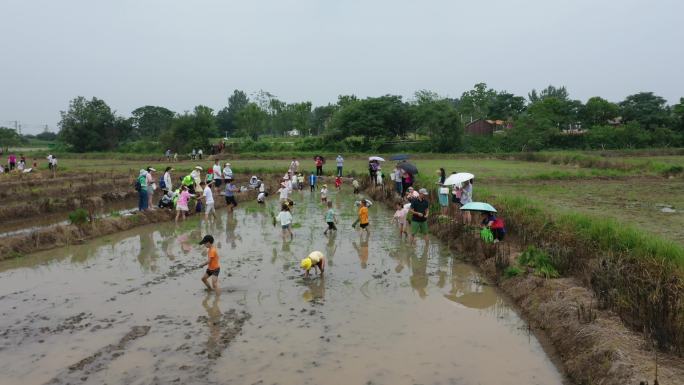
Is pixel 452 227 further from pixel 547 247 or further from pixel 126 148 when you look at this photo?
pixel 126 148

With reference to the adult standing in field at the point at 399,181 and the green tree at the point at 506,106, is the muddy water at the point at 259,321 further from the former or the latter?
the green tree at the point at 506,106

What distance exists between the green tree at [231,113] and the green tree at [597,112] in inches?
2053

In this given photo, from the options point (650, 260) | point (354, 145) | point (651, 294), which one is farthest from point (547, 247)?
point (354, 145)

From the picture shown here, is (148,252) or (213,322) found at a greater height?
(148,252)

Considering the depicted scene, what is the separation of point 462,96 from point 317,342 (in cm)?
7871

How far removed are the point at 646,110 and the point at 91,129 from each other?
196 ft

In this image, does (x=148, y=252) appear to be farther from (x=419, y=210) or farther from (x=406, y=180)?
(x=406, y=180)

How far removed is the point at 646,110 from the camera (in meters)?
53.7

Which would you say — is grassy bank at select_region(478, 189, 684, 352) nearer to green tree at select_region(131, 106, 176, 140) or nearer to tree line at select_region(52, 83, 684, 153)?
tree line at select_region(52, 83, 684, 153)

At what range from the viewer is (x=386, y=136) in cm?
5238

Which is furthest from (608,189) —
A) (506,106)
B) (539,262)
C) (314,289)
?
(506,106)

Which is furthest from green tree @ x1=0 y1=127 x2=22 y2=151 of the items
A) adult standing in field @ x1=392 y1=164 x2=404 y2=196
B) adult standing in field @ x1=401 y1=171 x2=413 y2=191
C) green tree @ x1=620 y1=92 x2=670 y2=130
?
green tree @ x1=620 y1=92 x2=670 y2=130

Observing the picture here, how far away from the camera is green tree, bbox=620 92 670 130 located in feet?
173

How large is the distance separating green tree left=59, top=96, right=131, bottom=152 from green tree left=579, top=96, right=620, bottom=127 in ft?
174
